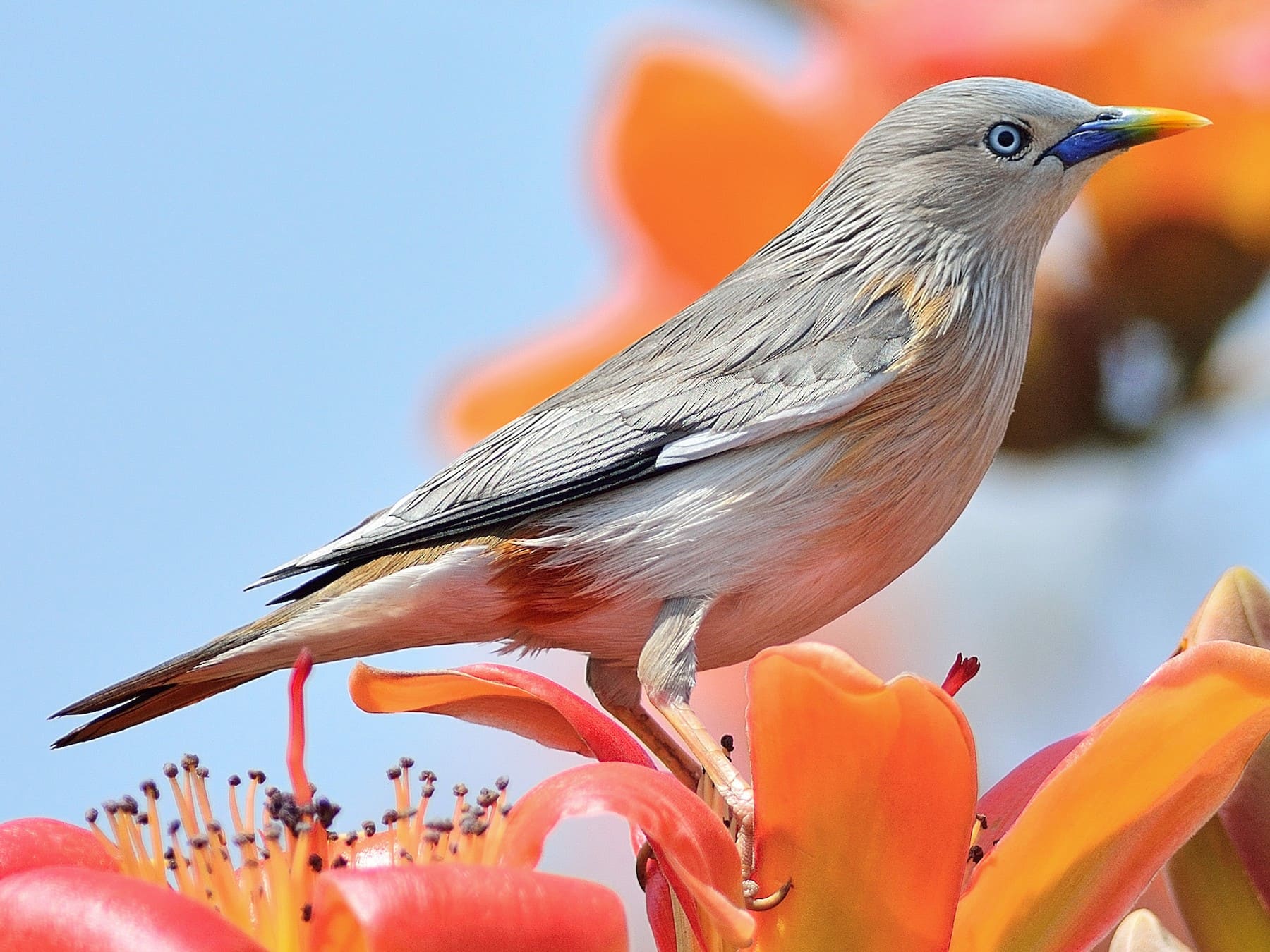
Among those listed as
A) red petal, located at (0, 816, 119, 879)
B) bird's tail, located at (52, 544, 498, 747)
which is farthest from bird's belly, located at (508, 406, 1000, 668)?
red petal, located at (0, 816, 119, 879)

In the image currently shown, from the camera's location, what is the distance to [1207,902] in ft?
5.41

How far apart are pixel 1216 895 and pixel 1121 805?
0.81 ft

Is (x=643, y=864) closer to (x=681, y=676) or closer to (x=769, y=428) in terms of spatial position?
(x=681, y=676)

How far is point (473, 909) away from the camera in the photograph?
131 centimetres

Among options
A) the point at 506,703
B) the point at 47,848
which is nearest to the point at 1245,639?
the point at 506,703

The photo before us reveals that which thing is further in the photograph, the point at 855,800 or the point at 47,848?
the point at 47,848

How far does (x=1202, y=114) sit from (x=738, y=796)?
4.30 feet

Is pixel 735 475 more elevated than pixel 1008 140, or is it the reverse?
pixel 1008 140

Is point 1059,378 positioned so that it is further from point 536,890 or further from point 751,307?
point 536,890

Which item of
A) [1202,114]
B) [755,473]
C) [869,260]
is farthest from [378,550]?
[1202,114]

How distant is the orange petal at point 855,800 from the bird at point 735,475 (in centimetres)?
45

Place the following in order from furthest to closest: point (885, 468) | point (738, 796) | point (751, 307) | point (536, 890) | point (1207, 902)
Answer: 1. point (751, 307)
2. point (885, 468)
3. point (738, 796)
4. point (1207, 902)
5. point (536, 890)

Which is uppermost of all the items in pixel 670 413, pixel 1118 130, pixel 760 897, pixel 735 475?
pixel 1118 130

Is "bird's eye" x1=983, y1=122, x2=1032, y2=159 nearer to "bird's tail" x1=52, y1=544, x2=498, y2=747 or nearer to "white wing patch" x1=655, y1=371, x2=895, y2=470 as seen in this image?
"white wing patch" x1=655, y1=371, x2=895, y2=470
